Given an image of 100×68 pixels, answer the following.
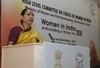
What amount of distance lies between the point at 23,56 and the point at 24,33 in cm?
A: 44

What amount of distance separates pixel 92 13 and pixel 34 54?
3.33 metres

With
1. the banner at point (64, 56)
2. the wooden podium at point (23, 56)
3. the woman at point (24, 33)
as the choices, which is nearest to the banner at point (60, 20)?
the woman at point (24, 33)

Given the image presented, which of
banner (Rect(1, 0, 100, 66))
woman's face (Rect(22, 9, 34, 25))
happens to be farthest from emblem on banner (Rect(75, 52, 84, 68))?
banner (Rect(1, 0, 100, 66))

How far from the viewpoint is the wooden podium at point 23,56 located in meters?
2.22

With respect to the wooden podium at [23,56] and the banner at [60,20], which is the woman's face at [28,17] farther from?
the wooden podium at [23,56]

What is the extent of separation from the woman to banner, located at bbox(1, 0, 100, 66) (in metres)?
0.10

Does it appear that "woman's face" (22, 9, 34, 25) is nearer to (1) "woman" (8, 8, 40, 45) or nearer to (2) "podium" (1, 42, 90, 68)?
(1) "woman" (8, 8, 40, 45)

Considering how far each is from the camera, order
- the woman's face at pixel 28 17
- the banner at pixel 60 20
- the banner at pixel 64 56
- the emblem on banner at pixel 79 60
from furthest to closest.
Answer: the banner at pixel 60 20
the woman's face at pixel 28 17
the emblem on banner at pixel 79 60
the banner at pixel 64 56

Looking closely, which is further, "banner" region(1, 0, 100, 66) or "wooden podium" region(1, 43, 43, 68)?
"banner" region(1, 0, 100, 66)

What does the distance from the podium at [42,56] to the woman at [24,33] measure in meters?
0.23

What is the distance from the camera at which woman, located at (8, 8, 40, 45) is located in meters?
2.64

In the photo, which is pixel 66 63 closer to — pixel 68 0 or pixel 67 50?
pixel 67 50

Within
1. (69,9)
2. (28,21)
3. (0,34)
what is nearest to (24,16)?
(28,21)

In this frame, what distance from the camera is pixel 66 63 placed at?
2416 millimetres
